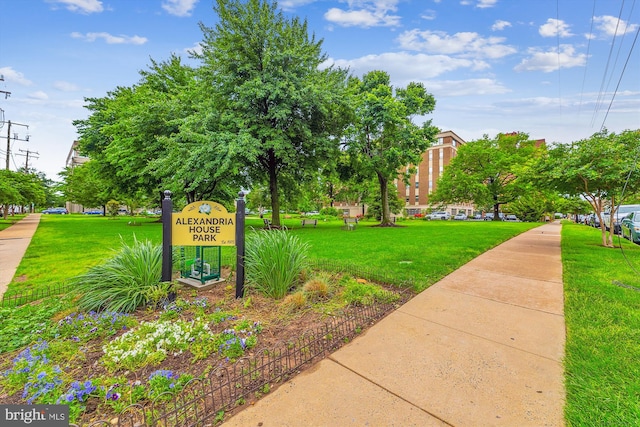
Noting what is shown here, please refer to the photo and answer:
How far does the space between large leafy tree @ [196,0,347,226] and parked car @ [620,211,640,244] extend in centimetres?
1362

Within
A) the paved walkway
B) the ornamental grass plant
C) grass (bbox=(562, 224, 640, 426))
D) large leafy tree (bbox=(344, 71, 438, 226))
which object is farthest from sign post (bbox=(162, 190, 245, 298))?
large leafy tree (bbox=(344, 71, 438, 226))

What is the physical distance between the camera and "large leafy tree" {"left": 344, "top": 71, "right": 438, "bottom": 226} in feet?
59.1

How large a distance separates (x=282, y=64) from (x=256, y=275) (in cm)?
1245

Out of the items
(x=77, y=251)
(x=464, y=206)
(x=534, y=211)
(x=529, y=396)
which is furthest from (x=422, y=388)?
(x=464, y=206)

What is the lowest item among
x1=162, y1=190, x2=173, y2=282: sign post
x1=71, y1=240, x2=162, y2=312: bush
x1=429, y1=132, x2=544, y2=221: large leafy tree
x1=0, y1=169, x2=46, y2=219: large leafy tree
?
x1=71, y1=240, x2=162, y2=312: bush

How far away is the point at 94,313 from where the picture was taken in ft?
11.7

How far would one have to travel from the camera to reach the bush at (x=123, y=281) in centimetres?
372

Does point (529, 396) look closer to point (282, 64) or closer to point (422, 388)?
point (422, 388)

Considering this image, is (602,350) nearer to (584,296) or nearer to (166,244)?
(584,296)

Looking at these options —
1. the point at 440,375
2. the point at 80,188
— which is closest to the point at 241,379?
the point at 440,375

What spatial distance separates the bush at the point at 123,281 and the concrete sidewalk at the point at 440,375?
9.00ft

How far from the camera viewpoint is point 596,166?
8633 mm

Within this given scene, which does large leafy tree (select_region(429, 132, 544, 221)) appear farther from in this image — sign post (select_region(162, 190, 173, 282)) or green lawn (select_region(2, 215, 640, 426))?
sign post (select_region(162, 190, 173, 282))

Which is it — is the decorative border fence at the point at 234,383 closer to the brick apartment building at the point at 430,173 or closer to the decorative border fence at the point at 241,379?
the decorative border fence at the point at 241,379
